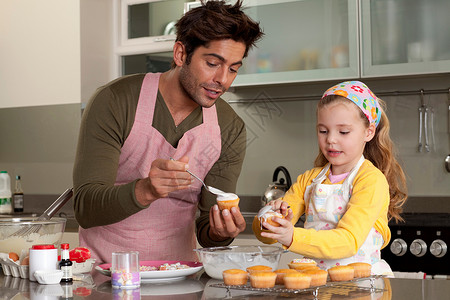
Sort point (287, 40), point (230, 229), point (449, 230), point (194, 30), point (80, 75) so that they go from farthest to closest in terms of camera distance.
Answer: point (80, 75)
point (287, 40)
point (449, 230)
point (194, 30)
point (230, 229)

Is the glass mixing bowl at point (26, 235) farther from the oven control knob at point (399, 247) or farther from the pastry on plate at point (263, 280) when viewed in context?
the oven control knob at point (399, 247)

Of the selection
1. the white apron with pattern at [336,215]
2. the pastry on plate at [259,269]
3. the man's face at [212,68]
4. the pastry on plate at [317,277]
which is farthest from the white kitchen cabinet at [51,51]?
the pastry on plate at [317,277]

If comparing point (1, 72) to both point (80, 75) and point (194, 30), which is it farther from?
point (194, 30)

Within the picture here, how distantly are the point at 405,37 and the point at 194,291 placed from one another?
87.5 inches

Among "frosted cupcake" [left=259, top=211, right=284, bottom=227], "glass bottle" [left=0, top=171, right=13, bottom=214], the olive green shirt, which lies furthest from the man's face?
"glass bottle" [left=0, top=171, right=13, bottom=214]

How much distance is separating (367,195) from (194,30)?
692 millimetres

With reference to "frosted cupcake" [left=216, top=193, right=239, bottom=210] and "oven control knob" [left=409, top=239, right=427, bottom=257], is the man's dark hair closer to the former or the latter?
"frosted cupcake" [left=216, top=193, right=239, bottom=210]

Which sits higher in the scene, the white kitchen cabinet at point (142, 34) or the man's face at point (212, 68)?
the white kitchen cabinet at point (142, 34)

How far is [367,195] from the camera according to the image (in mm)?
1691

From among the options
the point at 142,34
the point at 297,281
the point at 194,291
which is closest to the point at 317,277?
the point at 297,281

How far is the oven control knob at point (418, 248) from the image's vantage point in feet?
9.23

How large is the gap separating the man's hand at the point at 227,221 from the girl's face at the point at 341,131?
32 centimetres

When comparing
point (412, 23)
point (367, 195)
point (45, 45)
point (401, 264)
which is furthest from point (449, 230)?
point (45, 45)

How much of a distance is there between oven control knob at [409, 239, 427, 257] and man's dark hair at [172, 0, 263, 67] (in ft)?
4.52
